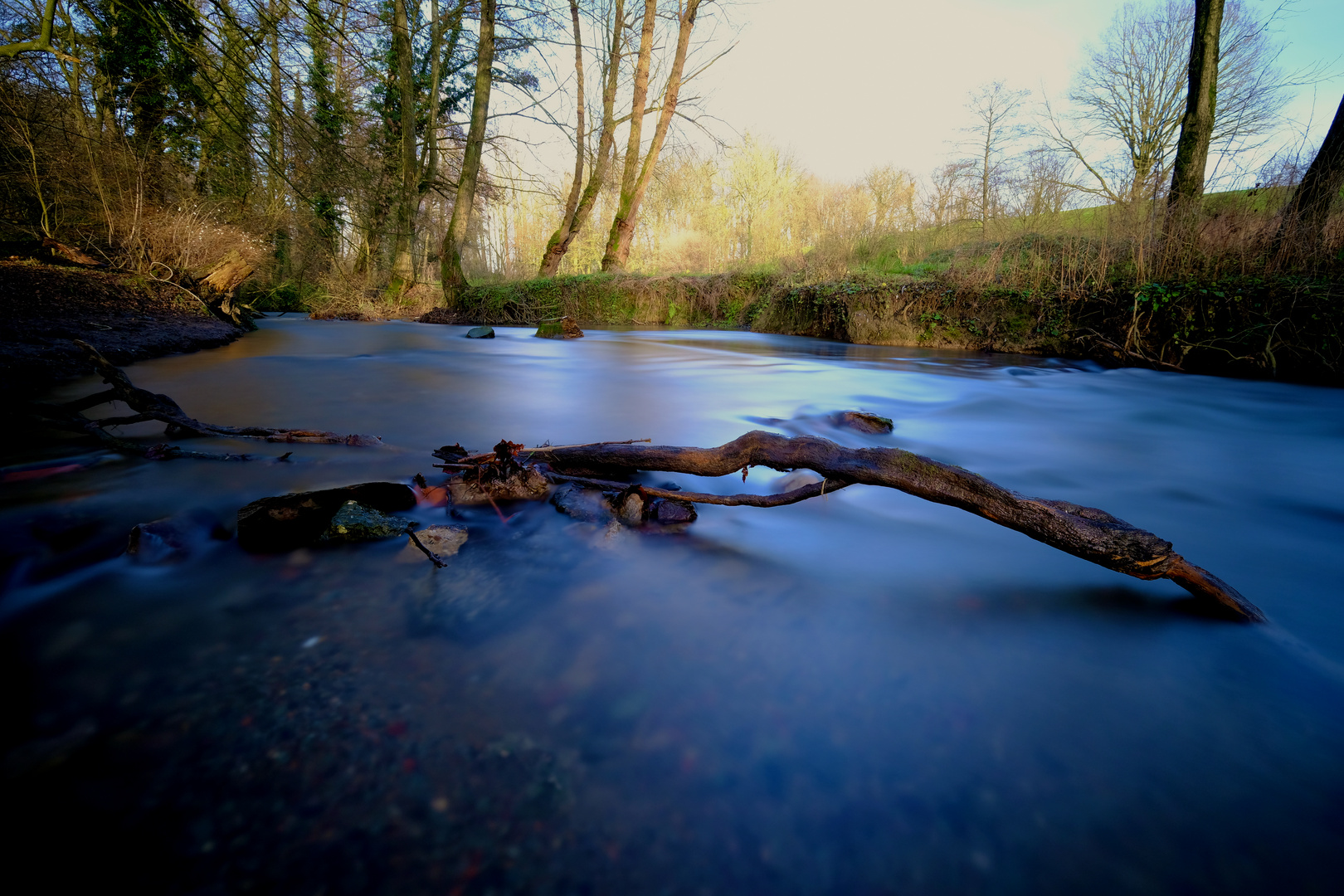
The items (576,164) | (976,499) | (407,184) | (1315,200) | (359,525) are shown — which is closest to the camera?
(976,499)

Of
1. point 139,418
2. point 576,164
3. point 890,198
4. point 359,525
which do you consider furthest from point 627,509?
point 890,198

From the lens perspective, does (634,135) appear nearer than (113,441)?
No

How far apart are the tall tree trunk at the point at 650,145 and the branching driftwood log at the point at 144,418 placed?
Answer: 51.7 ft

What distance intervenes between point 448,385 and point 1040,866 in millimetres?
6088

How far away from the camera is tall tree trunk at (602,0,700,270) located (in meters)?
17.7

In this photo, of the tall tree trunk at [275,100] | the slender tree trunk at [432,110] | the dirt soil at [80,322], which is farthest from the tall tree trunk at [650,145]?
A: the tall tree trunk at [275,100]

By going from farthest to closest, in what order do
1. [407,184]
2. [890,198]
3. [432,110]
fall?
[890,198]
[432,110]
[407,184]

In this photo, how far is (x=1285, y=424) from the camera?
4930 mm

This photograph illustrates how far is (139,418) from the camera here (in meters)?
2.82

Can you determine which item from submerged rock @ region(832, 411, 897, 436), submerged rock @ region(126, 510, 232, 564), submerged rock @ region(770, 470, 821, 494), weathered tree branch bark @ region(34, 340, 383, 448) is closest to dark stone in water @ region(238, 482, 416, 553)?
submerged rock @ region(126, 510, 232, 564)

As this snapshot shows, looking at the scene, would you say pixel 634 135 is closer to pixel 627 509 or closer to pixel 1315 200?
pixel 1315 200

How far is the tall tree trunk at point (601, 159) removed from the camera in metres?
18.8

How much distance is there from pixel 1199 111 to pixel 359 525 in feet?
39.1

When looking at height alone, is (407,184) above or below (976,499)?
above
